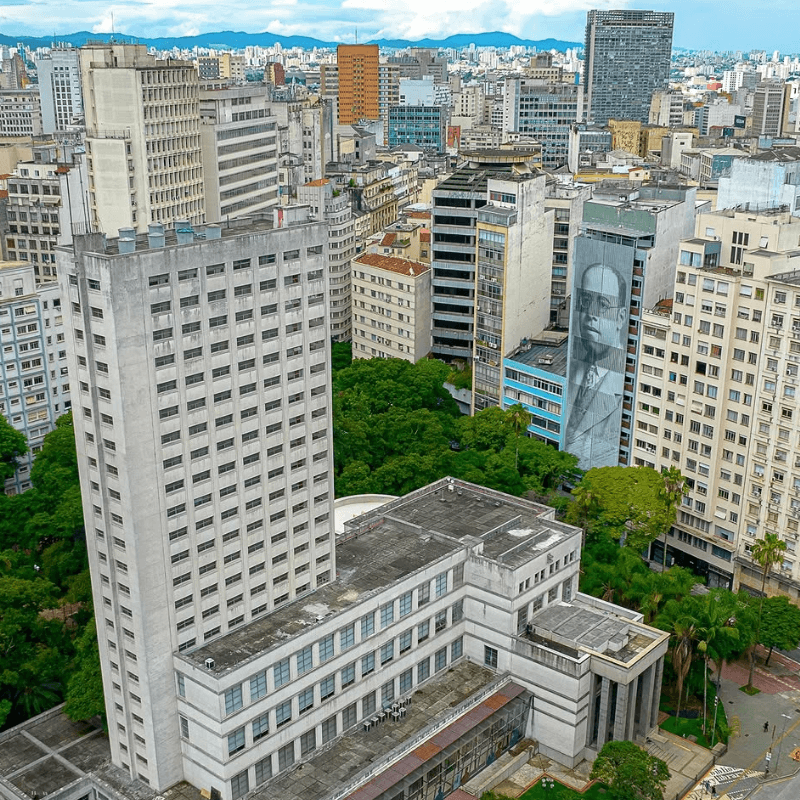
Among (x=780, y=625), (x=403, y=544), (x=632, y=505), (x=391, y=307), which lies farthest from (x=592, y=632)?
(x=391, y=307)

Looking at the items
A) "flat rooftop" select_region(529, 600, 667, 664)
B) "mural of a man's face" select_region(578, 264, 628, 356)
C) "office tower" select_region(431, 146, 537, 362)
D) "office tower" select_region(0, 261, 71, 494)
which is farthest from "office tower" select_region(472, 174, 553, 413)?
"office tower" select_region(0, 261, 71, 494)

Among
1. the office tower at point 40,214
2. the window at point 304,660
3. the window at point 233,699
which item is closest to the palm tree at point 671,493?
the window at point 304,660

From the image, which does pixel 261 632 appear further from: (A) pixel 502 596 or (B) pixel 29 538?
(B) pixel 29 538

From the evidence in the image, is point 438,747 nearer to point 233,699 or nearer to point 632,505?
point 233,699

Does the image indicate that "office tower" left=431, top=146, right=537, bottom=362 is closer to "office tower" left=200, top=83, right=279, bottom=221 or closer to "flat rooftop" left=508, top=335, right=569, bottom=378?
"flat rooftop" left=508, top=335, right=569, bottom=378

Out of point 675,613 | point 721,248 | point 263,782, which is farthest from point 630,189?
point 263,782

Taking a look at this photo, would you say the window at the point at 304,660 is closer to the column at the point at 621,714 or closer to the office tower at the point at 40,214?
the column at the point at 621,714
